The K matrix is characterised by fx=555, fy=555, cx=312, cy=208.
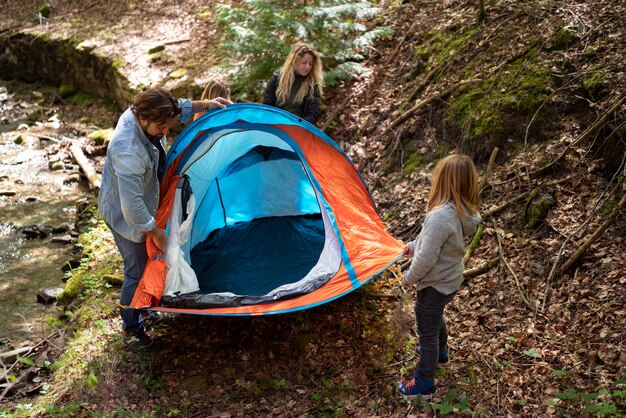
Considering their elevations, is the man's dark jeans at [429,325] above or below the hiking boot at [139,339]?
above

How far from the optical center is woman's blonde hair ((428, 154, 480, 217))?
3.10 metres

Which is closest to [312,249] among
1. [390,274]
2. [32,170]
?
[390,274]

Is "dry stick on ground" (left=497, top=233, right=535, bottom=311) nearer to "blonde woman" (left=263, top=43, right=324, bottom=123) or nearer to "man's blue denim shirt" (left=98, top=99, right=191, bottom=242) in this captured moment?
"blonde woman" (left=263, top=43, right=324, bottom=123)

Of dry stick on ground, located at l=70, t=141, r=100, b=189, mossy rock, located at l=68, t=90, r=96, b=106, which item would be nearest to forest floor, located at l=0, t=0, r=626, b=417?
dry stick on ground, located at l=70, t=141, r=100, b=189

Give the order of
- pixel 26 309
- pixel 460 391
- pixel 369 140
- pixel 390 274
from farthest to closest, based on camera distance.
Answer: pixel 369 140
pixel 26 309
pixel 390 274
pixel 460 391

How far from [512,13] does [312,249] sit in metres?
3.51

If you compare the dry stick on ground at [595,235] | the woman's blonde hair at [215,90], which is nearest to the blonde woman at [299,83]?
the woman's blonde hair at [215,90]

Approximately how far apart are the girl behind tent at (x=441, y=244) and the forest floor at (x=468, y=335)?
42 cm

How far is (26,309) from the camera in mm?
5172

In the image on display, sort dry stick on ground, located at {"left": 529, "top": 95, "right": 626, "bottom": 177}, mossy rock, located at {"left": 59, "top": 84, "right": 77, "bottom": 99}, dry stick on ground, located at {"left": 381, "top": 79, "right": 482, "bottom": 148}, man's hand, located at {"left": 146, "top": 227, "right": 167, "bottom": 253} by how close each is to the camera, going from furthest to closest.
→ mossy rock, located at {"left": 59, "top": 84, "right": 77, "bottom": 99}
dry stick on ground, located at {"left": 381, "top": 79, "right": 482, "bottom": 148}
dry stick on ground, located at {"left": 529, "top": 95, "right": 626, "bottom": 177}
man's hand, located at {"left": 146, "top": 227, "right": 167, "bottom": 253}

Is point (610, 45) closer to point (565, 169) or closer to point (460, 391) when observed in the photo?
point (565, 169)

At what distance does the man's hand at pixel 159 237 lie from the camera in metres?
3.78

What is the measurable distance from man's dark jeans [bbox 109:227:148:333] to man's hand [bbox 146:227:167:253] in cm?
14

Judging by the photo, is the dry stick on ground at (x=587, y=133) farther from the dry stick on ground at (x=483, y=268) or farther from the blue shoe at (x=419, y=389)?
the blue shoe at (x=419, y=389)
